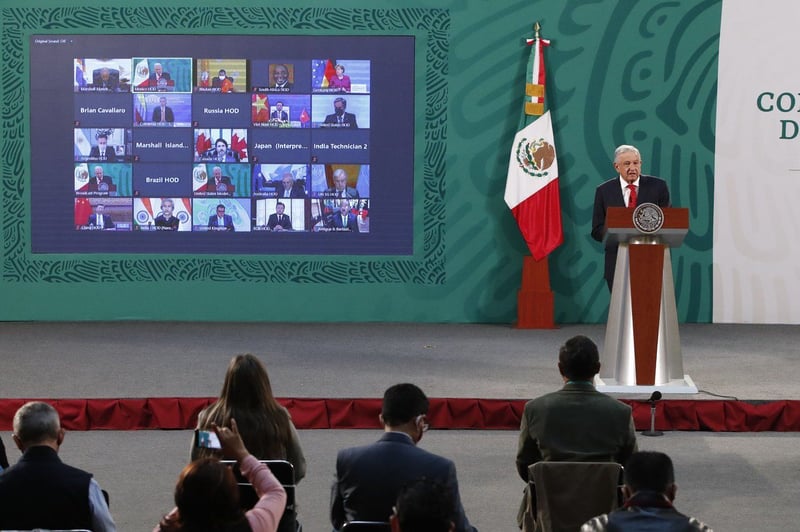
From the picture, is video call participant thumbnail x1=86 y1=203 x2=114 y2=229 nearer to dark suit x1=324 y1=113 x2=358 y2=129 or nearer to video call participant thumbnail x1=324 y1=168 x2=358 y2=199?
video call participant thumbnail x1=324 y1=168 x2=358 y2=199

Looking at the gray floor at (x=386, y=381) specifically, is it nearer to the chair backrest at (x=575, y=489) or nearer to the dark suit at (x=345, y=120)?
the chair backrest at (x=575, y=489)

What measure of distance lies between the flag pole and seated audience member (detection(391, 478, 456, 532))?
7733mm

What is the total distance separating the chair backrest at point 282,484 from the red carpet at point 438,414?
2944mm

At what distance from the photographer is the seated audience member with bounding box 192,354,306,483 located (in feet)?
12.8

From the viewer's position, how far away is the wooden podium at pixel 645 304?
6523mm

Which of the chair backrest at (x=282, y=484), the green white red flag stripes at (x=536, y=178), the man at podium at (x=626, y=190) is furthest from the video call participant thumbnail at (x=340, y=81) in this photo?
the chair backrest at (x=282, y=484)

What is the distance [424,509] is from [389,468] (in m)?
0.95

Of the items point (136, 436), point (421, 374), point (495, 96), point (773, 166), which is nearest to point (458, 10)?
point (495, 96)

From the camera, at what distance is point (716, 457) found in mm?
6105

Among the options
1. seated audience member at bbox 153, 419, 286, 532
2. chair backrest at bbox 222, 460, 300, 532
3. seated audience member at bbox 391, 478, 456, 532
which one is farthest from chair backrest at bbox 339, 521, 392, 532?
seated audience member at bbox 391, 478, 456, 532

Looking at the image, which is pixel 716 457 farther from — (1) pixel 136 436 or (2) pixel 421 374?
(1) pixel 136 436

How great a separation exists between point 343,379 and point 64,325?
11.7 feet

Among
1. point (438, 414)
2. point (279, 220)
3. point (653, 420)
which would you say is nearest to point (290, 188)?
point (279, 220)

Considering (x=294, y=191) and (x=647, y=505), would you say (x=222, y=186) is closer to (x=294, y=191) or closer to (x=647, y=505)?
(x=294, y=191)
